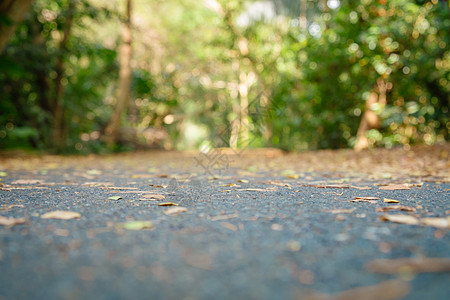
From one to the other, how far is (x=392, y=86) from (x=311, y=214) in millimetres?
5238

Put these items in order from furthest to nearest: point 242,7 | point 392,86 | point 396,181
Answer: point 242,7
point 392,86
point 396,181

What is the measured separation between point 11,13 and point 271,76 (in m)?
7.17

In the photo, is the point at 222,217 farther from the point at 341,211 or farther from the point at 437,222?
the point at 437,222

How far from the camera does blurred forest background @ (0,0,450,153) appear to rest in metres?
5.22

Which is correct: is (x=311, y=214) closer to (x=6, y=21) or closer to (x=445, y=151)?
(x=445, y=151)

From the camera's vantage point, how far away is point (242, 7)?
9.53m

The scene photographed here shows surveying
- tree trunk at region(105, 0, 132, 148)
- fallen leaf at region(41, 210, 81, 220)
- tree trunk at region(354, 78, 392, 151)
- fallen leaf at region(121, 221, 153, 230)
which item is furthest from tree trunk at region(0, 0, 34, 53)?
tree trunk at region(354, 78, 392, 151)

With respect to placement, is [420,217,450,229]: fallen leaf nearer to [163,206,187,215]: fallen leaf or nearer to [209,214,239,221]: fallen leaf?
[209,214,239,221]: fallen leaf

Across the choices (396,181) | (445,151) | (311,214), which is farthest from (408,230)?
(445,151)

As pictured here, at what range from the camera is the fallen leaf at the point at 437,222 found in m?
1.27

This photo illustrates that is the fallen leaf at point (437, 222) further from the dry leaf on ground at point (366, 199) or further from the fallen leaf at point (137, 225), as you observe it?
the fallen leaf at point (137, 225)

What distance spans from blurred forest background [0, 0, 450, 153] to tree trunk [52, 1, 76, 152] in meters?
0.02

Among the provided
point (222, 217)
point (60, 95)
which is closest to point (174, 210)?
point (222, 217)

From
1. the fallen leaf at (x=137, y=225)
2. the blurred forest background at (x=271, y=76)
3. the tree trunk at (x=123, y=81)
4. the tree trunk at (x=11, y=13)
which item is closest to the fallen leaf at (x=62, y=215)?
the fallen leaf at (x=137, y=225)
